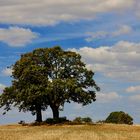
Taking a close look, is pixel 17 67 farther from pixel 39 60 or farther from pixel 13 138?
pixel 13 138

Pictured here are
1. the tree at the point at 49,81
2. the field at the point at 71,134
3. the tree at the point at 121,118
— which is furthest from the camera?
the tree at the point at 121,118

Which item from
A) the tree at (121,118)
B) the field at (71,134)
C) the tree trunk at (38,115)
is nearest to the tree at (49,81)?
the tree trunk at (38,115)

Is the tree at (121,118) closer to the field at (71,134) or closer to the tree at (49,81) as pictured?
the tree at (49,81)

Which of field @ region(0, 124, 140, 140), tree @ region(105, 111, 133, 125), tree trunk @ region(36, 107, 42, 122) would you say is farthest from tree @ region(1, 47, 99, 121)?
tree @ region(105, 111, 133, 125)

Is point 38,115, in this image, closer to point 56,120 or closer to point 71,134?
point 56,120

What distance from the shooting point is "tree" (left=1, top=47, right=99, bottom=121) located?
282 feet

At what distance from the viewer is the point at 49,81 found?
87.6 metres

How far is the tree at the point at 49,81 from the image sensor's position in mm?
86000

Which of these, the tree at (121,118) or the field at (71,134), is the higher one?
the tree at (121,118)

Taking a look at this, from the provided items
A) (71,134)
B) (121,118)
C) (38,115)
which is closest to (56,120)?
(38,115)

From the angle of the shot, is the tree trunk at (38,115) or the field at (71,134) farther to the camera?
the tree trunk at (38,115)

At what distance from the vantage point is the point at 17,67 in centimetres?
9244

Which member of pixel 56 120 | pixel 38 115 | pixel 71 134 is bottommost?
pixel 71 134

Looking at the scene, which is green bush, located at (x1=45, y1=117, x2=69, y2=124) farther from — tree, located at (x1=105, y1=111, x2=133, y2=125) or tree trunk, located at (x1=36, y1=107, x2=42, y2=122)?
tree, located at (x1=105, y1=111, x2=133, y2=125)
